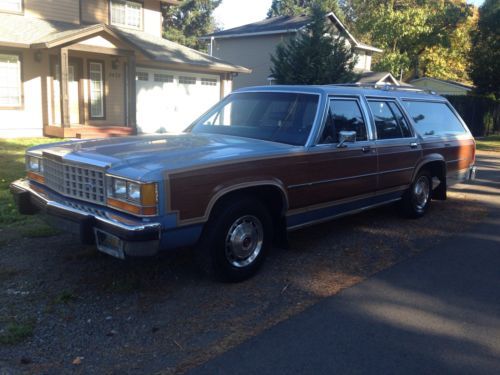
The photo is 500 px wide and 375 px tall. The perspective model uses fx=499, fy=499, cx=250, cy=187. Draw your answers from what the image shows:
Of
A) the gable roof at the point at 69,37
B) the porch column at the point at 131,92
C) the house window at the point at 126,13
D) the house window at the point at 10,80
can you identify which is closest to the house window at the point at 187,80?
the gable roof at the point at 69,37

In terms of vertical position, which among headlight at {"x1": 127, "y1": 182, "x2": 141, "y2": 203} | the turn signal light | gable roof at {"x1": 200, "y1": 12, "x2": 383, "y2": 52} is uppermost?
gable roof at {"x1": 200, "y1": 12, "x2": 383, "y2": 52}

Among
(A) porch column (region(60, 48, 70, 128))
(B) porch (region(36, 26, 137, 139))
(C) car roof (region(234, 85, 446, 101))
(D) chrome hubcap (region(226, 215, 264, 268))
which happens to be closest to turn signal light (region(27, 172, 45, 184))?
(D) chrome hubcap (region(226, 215, 264, 268))

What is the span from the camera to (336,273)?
203 inches

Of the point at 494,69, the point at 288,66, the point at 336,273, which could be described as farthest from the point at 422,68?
the point at 336,273

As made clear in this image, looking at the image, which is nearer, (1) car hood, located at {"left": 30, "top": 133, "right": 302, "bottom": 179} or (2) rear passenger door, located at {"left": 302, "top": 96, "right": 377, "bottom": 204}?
(1) car hood, located at {"left": 30, "top": 133, "right": 302, "bottom": 179}

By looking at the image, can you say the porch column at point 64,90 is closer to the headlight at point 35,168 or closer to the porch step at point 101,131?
the porch step at point 101,131

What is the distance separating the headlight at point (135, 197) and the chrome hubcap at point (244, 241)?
0.89m

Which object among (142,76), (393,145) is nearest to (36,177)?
(393,145)

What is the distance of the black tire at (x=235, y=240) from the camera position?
4.39m

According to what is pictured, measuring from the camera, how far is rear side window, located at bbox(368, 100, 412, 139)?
6.40 meters

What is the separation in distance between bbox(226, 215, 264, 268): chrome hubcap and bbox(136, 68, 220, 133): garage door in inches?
593

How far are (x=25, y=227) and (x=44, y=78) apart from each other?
1200cm

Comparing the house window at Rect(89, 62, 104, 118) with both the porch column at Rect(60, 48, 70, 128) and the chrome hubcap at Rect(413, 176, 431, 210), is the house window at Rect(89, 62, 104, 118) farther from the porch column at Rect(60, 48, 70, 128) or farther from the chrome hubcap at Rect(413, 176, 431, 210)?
the chrome hubcap at Rect(413, 176, 431, 210)

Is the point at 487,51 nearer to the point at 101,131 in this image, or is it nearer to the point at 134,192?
the point at 101,131
